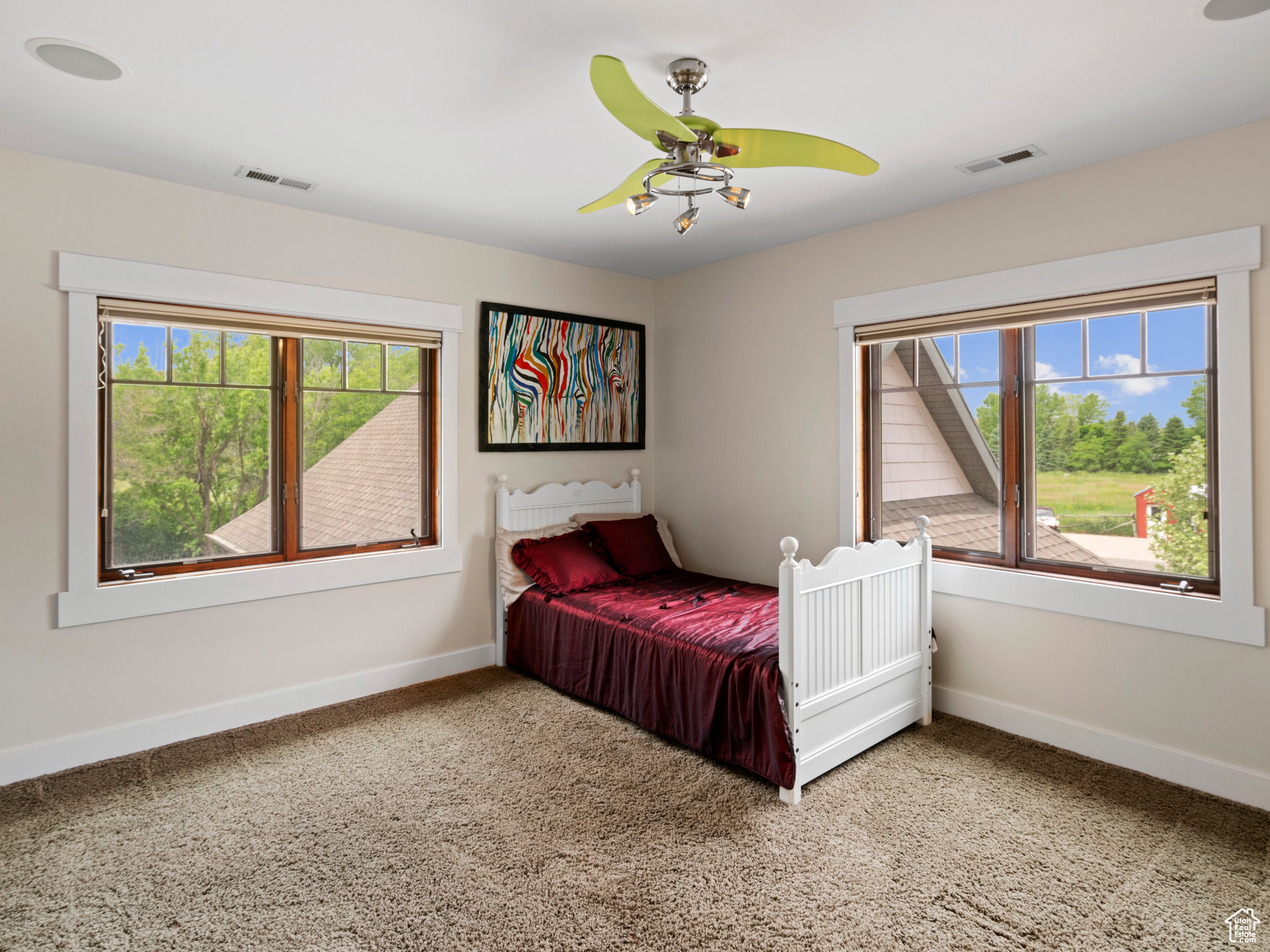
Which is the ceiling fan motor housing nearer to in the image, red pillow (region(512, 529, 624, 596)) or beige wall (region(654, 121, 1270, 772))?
beige wall (region(654, 121, 1270, 772))

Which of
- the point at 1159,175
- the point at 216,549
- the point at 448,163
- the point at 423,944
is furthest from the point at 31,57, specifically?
the point at 1159,175

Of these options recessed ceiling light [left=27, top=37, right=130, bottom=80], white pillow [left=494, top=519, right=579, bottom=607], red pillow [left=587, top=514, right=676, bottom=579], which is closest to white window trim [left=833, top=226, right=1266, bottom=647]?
red pillow [left=587, top=514, right=676, bottom=579]

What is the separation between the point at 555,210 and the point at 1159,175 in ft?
8.25

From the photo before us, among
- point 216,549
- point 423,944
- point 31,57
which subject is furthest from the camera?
point 216,549

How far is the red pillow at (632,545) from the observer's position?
13.5 feet

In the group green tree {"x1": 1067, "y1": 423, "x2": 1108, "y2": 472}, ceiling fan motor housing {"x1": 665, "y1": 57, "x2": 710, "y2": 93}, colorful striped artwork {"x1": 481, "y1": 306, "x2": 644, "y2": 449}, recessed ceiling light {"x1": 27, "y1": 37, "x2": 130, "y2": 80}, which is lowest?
green tree {"x1": 1067, "y1": 423, "x2": 1108, "y2": 472}

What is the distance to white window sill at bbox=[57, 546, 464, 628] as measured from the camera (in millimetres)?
2836

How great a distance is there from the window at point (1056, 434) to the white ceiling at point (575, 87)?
2.17 ft

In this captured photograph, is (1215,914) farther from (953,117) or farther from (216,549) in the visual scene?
(216,549)

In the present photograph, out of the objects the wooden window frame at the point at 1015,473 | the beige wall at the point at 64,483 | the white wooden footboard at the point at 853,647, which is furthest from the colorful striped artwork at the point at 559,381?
the white wooden footboard at the point at 853,647

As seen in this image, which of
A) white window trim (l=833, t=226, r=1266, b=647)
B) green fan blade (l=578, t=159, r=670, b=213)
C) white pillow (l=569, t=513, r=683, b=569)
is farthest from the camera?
white pillow (l=569, t=513, r=683, b=569)

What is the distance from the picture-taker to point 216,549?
3244 millimetres

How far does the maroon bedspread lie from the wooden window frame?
843 millimetres

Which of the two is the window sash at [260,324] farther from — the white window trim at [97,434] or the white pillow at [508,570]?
the white pillow at [508,570]
